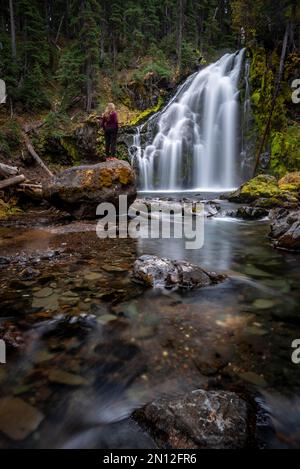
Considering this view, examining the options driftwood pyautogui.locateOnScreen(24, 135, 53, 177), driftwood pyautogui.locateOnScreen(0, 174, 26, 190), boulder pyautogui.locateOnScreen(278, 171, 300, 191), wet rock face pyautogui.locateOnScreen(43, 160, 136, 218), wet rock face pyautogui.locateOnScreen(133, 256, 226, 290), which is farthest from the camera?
driftwood pyautogui.locateOnScreen(24, 135, 53, 177)

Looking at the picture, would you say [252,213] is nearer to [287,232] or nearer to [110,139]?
[287,232]

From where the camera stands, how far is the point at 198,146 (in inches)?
781

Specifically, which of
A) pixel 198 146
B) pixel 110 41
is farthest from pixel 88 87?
pixel 110 41

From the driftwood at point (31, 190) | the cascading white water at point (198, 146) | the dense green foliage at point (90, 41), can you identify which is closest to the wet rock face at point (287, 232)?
the driftwood at point (31, 190)

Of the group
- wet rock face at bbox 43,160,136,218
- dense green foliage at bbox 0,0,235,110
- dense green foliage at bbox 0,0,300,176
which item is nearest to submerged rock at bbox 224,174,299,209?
dense green foliage at bbox 0,0,300,176

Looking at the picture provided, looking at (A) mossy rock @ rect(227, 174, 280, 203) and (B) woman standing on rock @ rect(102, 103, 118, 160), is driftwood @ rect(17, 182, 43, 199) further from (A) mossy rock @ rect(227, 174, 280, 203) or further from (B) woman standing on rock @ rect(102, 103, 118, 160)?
(A) mossy rock @ rect(227, 174, 280, 203)

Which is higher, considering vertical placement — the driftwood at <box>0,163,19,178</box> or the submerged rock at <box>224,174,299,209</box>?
the driftwood at <box>0,163,19,178</box>

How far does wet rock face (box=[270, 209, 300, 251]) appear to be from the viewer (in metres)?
6.03

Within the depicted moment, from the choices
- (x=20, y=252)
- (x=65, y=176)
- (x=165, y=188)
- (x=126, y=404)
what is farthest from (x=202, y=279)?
(x=165, y=188)

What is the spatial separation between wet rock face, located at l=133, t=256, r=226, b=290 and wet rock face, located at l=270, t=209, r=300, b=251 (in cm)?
233

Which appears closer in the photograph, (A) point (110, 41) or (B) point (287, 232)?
(B) point (287, 232)

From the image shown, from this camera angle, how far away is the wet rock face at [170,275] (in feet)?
13.4

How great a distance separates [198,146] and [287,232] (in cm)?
1454

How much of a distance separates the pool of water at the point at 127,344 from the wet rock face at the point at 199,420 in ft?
0.35
